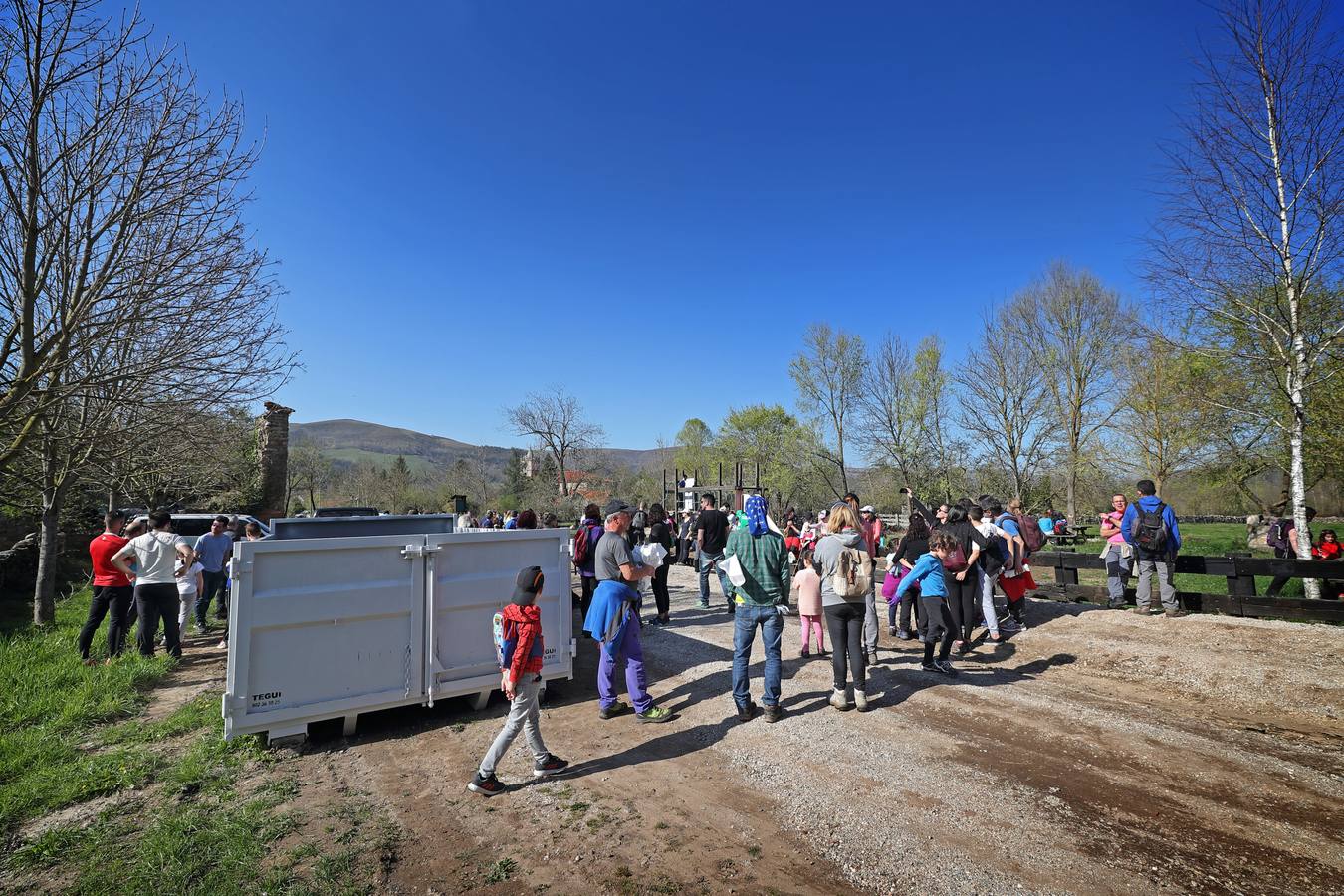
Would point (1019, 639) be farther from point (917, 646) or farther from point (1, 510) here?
point (1, 510)

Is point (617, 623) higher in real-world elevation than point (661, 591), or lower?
higher

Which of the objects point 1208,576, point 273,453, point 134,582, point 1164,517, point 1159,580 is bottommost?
point 1208,576

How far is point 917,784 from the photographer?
4191mm

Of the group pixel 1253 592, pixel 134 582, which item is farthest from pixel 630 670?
pixel 1253 592

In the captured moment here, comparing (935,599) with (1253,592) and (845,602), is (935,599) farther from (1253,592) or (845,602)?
(1253,592)

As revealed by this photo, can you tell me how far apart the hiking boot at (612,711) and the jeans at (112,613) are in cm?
664

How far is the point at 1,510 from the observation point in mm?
13062

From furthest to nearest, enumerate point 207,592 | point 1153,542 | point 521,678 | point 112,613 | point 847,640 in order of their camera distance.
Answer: point 207,592
point 1153,542
point 112,613
point 847,640
point 521,678

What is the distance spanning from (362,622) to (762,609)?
3512 mm

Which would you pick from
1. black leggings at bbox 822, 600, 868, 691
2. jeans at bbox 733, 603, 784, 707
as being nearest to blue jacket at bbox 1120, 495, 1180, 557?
black leggings at bbox 822, 600, 868, 691

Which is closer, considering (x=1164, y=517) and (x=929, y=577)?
(x=929, y=577)

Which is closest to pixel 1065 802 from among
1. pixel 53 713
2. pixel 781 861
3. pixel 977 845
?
pixel 977 845

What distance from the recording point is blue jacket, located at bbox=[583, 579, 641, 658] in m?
5.61

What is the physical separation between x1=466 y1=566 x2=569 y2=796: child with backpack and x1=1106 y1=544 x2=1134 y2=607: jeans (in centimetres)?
877
